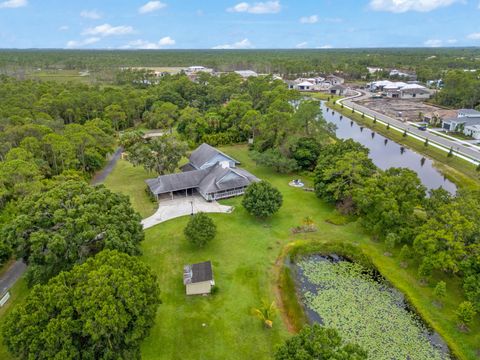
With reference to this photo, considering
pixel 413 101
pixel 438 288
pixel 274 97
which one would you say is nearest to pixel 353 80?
pixel 413 101

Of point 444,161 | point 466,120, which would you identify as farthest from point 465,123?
point 444,161

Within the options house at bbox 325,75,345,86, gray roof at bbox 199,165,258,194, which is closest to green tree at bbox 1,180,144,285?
gray roof at bbox 199,165,258,194

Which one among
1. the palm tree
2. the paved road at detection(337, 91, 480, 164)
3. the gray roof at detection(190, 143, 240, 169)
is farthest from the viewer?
the paved road at detection(337, 91, 480, 164)

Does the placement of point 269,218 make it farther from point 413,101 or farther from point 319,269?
point 413,101

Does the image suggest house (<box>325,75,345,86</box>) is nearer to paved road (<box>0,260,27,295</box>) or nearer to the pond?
the pond

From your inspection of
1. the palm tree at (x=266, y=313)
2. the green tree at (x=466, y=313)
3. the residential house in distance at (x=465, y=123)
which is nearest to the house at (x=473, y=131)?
the residential house in distance at (x=465, y=123)
